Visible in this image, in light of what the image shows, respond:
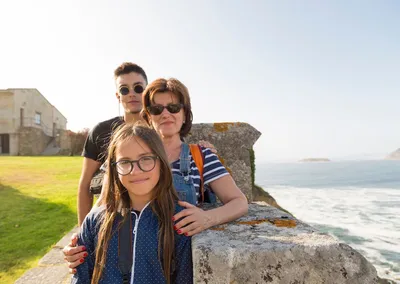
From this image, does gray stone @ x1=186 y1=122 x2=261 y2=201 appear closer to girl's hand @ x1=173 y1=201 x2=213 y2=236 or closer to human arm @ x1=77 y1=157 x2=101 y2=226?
human arm @ x1=77 y1=157 x2=101 y2=226

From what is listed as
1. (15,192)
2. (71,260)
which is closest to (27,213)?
(15,192)

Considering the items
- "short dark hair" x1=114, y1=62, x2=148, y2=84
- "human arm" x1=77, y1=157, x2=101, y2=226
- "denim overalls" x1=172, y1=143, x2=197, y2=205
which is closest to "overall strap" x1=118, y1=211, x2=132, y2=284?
"denim overalls" x1=172, y1=143, x2=197, y2=205

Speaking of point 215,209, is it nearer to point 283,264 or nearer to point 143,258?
point 143,258

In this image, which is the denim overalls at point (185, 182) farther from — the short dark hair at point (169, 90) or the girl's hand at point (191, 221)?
the short dark hair at point (169, 90)

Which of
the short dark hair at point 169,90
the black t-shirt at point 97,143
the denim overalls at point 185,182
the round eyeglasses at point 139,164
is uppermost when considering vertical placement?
the short dark hair at point 169,90

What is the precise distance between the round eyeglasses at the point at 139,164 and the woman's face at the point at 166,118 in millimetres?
589

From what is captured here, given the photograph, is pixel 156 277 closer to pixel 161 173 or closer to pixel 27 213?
pixel 161 173

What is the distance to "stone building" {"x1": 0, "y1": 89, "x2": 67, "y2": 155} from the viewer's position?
35.1 meters

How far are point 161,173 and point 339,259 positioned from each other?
1117mm

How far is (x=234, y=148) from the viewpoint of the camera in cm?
391

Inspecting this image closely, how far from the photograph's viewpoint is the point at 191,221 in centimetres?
174

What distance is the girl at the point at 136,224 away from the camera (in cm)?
170

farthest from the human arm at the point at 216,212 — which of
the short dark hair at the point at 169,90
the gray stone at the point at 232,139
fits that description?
the gray stone at the point at 232,139

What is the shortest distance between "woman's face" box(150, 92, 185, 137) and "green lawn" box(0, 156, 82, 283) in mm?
3839
